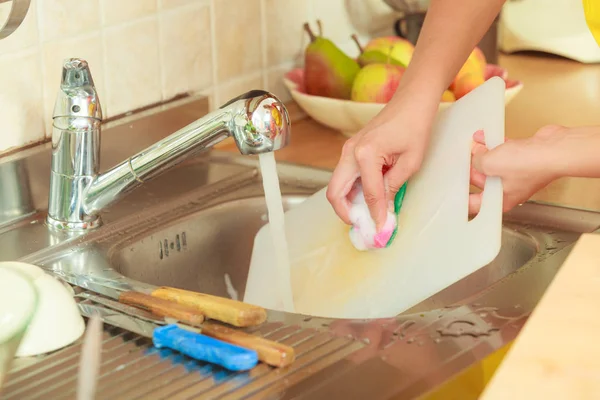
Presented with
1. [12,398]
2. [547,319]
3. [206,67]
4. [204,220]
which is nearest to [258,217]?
[204,220]

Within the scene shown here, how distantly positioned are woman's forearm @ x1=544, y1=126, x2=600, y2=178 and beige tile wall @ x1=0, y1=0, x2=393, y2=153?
0.59 m

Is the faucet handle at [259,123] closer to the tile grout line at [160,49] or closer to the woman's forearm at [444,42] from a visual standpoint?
the woman's forearm at [444,42]

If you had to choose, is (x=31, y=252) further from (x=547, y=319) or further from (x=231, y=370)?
(x=547, y=319)

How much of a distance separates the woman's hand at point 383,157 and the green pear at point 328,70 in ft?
1.43

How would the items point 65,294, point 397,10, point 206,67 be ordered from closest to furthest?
point 65,294, point 206,67, point 397,10

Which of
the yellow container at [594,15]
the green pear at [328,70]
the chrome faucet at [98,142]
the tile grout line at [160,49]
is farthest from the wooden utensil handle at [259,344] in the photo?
the yellow container at [594,15]

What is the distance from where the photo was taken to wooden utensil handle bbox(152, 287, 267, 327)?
3.14 ft

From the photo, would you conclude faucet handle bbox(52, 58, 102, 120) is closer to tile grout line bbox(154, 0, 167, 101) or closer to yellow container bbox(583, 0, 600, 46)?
tile grout line bbox(154, 0, 167, 101)

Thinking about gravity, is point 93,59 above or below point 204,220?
above

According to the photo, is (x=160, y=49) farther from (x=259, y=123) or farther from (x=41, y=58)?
(x=259, y=123)

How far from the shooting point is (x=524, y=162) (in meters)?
1.09

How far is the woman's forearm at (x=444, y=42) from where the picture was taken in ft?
3.82

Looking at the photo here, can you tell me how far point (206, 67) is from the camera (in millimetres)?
1527

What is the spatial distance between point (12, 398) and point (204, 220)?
0.50m
